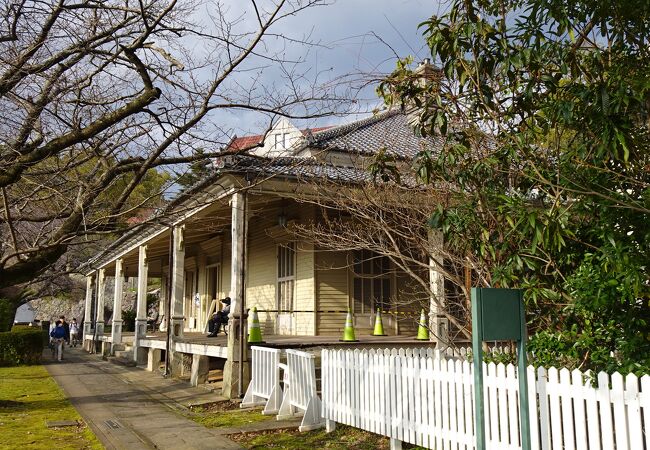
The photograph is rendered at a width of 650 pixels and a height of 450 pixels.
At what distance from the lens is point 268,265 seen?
55.7ft

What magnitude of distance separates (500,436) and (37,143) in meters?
6.60

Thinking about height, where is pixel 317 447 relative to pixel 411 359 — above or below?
below

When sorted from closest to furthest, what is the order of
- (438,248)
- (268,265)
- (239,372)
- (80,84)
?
(80,84), (438,248), (239,372), (268,265)

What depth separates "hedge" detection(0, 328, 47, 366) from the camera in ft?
66.6

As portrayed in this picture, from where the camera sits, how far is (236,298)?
1122cm

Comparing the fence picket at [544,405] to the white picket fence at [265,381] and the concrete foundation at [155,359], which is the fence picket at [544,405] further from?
the concrete foundation at [155,359]

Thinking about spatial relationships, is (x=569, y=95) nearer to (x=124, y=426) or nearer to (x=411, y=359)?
(x=411, y=359)

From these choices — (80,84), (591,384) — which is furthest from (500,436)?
(80,84)

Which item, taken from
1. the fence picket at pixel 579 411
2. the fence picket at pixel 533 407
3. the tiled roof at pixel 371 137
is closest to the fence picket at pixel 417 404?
the fence picket at pixel 533 407

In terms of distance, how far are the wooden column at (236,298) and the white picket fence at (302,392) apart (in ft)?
5.88

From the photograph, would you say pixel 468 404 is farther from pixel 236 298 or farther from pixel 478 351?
pixel 236 298

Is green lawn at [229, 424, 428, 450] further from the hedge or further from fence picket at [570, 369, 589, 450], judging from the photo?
the hedge

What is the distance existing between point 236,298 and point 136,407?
2712 millimetres

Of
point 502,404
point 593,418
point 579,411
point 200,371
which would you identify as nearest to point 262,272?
point 200,371
